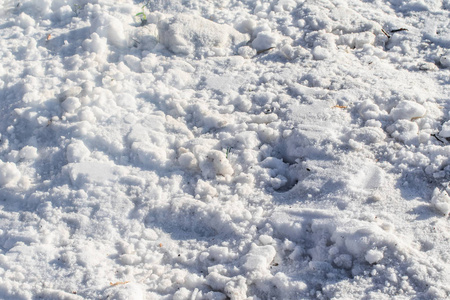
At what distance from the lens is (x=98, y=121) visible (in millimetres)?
2439

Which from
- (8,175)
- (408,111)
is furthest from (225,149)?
(8,175)

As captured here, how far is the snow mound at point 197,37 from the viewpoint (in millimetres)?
2857

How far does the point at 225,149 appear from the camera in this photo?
2309 millimetres

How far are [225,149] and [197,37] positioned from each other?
3.08 feet

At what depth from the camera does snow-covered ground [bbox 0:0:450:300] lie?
1.79 m

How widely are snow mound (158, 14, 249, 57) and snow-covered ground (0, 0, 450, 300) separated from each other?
Answer: 0.04ft

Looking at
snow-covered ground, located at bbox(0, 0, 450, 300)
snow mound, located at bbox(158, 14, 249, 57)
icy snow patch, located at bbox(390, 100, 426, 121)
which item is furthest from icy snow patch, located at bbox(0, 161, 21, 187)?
icy snow patch, located at bbox(390, 100, 426, 121)

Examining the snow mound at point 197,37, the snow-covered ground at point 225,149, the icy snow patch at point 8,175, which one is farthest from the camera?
the snow mound at point 197,37

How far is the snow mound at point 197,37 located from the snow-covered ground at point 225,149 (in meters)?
0.01

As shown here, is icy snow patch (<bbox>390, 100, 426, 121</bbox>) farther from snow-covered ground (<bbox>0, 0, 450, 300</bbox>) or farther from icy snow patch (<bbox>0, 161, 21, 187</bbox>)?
icy snow patch (<bbox>0, 161, 21, 187</bbox>)

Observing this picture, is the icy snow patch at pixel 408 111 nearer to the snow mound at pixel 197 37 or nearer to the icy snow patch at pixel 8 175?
the snow mound at pixel 197 37

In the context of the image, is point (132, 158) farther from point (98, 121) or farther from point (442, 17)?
point (442, 17)

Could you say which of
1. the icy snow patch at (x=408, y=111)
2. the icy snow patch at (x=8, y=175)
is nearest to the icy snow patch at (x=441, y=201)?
the icy snow patch at (x=408, y=111)

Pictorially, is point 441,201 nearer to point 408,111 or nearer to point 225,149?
point 408,111
